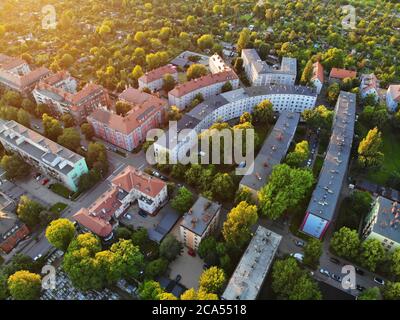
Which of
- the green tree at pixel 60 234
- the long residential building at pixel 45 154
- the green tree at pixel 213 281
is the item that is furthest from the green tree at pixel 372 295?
the long residential building at pixel 45 154

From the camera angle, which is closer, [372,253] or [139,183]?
[372,253]

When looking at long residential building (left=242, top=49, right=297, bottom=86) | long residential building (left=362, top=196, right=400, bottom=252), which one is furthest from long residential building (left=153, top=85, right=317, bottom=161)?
long residential building (left=362, top=196, right=400, bottom=252)

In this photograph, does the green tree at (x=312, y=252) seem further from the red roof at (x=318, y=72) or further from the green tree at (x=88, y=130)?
the red roof at (x=318, y=72)

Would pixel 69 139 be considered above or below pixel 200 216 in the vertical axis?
below

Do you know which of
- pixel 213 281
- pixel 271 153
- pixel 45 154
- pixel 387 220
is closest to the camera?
pixel 213 281

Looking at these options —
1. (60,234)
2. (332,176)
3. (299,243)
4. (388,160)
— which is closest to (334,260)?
(299,243)

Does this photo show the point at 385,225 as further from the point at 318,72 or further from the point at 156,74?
the point at 156,74
